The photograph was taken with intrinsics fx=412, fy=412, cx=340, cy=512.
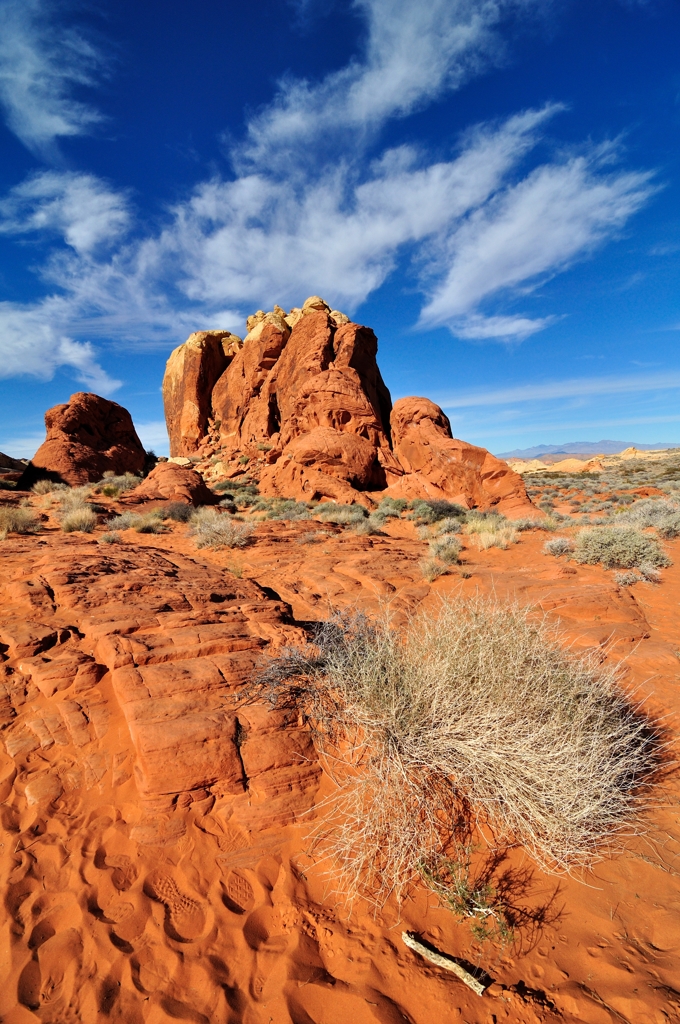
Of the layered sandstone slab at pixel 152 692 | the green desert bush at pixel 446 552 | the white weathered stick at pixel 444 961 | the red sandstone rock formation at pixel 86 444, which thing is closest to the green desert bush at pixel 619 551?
the green desert bush at pixel 446 552

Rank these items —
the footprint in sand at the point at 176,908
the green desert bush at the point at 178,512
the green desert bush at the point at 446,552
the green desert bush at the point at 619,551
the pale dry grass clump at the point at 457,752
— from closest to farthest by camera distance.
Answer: the footprint in sand at the point at 176,908
the pale dry grass clump at the point at 457,752
the green desert bush at the point at 619,551
the green desert bush at the point at 446,552
the green desert bush at the point at 178,512

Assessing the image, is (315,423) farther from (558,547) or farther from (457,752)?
(457,752)

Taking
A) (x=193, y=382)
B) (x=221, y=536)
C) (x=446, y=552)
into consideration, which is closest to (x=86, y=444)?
(x=221, y=536)

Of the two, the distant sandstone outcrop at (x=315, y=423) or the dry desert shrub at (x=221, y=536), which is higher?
the distant sandstone outcrop at (x=315, y=423)

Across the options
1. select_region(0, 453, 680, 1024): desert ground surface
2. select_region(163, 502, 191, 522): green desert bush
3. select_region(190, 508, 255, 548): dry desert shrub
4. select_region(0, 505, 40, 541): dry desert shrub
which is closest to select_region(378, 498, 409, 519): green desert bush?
select_region(190, 508, 255, 548): dry desert shrub

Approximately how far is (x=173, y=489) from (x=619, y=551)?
44.0 ft

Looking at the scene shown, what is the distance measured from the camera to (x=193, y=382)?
35594 millimetres

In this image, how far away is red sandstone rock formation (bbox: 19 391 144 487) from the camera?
18.6 m

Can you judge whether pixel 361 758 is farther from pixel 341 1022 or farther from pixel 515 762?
pixel 341 1022

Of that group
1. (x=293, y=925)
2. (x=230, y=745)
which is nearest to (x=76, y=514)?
(x=230, y=745)

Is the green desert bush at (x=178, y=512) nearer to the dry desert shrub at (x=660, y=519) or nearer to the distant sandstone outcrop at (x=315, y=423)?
the distant sandstone outcrop at (x=315, y=423)

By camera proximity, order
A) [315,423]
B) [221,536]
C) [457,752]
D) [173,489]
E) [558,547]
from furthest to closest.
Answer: [315,423]
[173,489]
[221,536]
[558,547]
[457,752]

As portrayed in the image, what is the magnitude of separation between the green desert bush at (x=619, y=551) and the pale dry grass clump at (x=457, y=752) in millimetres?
5725

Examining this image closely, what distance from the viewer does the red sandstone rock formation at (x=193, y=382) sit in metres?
35.4
